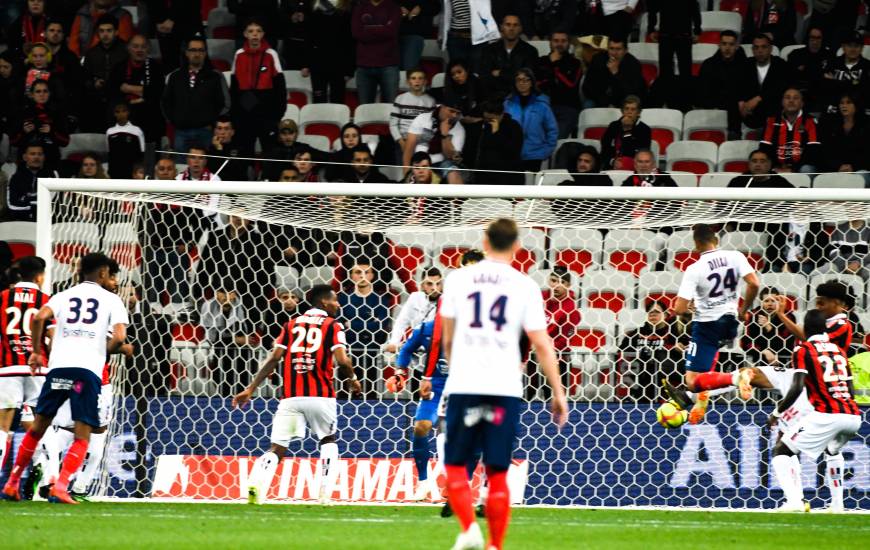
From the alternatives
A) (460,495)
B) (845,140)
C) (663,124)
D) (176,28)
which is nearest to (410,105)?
(663,124)

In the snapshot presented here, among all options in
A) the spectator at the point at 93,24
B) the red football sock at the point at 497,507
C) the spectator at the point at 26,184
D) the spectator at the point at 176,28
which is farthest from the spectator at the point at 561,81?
the red football sock at the point at 497,507

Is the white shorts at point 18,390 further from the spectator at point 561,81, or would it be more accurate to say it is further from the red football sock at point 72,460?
the spectator at point 561,81

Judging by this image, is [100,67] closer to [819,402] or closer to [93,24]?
[93,24]

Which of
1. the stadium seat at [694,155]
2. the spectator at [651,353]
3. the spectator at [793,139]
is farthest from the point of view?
the stadium seat at [694,155]

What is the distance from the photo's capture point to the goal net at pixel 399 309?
12164 mm

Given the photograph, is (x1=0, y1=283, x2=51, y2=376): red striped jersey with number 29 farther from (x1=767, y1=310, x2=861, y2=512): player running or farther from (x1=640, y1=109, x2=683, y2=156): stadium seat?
(x1=640, y1=109, x2=683, y2=156): stadium seat

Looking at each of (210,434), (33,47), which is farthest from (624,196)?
(33,47)

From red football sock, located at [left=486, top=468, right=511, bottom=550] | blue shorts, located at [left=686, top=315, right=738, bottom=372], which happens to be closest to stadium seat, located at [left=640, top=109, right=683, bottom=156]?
blue shorts, located at [left=686, top=315, right=738, bottom=372]

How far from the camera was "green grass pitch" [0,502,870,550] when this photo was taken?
314 inches

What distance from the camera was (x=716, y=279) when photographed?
11.5 metres

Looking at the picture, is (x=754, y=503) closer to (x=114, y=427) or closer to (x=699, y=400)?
(x=699, y=400)

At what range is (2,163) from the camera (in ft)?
56.1

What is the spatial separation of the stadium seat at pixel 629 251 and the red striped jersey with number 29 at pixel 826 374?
7.52ft

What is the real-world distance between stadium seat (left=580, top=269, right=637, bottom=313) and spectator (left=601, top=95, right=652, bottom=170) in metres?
2.53
